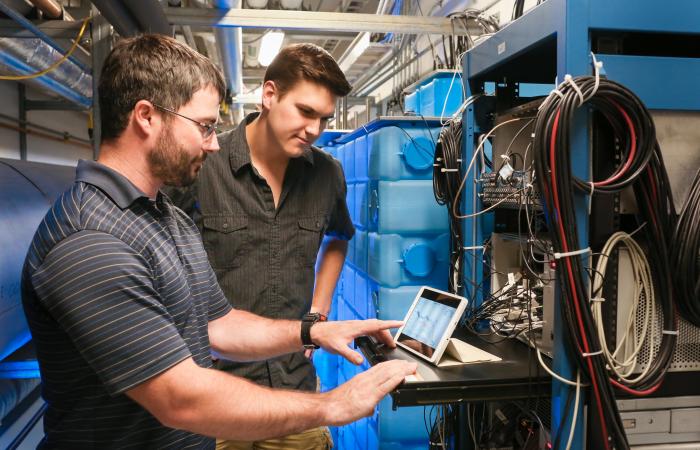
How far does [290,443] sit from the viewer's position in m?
1.62

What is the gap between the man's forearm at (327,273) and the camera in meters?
2.01

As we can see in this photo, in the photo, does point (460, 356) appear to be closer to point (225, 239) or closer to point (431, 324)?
point (431, 324)

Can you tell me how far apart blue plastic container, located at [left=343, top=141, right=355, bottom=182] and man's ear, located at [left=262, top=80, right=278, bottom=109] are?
1.26 meters

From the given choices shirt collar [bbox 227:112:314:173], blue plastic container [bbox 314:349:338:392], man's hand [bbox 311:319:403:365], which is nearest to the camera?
man's hand [bbox 311:319:403:365]

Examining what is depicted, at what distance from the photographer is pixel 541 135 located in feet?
3.35

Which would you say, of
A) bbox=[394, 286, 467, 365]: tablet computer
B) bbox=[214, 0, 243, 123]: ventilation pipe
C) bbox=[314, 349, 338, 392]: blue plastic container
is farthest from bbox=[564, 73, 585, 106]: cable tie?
bbox=[314, 349, 338, 392]: blue plastic container

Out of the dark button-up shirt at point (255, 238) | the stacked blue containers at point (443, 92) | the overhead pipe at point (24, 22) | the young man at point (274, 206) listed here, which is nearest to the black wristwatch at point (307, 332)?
the young man at point (274, 206)

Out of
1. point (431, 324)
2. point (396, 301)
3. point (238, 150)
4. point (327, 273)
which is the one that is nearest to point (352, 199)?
point (396, 301)

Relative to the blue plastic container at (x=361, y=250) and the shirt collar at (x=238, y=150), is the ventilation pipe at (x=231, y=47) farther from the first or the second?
the blue plastic container at (x=361, y=250)

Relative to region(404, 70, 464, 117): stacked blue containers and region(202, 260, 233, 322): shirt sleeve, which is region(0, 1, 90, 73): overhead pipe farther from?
region(404, 70, 464, 117): stacked blue containers

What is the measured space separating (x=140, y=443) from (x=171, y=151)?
0.58 m

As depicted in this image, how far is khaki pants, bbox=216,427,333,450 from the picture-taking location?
1548 millimetres

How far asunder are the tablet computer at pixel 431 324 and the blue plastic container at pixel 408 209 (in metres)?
0.88

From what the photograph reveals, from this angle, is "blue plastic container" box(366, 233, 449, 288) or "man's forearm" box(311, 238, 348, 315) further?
"blue plastic container" box(366, 233, 449, 288)
